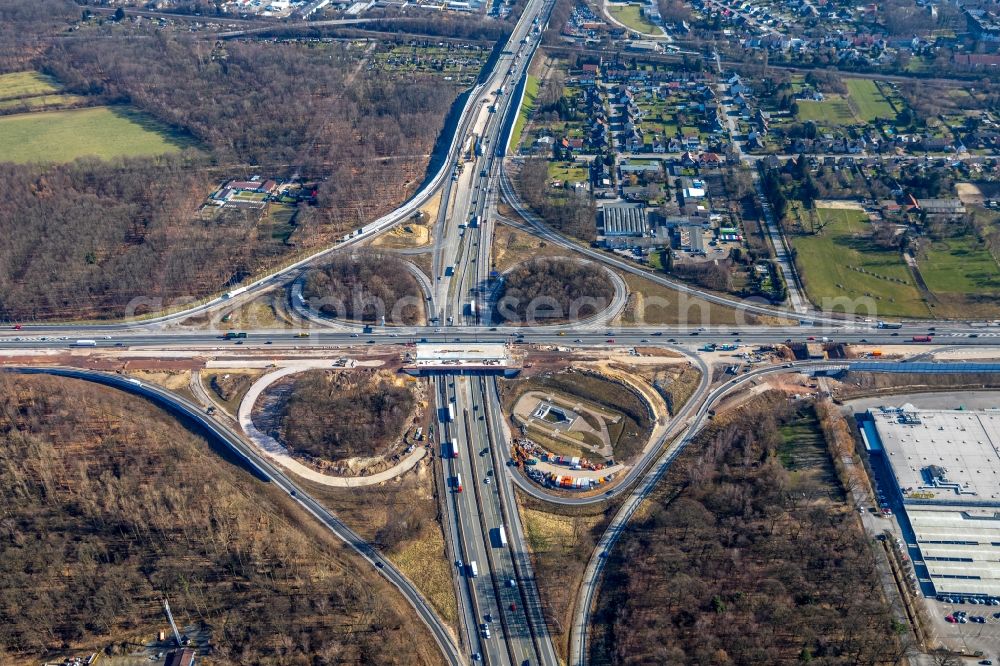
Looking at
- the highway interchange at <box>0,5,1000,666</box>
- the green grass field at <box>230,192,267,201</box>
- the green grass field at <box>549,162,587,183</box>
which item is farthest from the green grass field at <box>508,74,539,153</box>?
the green grass field at <box>230,192,267,201</box>

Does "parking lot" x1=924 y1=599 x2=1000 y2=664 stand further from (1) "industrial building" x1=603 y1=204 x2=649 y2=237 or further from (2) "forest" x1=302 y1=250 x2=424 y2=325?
(2) "forest" x1=302 y1=250 x2=424 y2=325

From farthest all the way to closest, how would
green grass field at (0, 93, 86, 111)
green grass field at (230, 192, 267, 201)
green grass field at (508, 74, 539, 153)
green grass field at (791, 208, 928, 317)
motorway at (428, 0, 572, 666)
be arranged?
green grass field at (0, 93, 86, 111) < green grass field at (508, 74, 539, 153) < green grass field at (230, 192, 267, 201) < green grass field at (791, 208, 928, 317) < motorway at (428, 0, 572, 666)

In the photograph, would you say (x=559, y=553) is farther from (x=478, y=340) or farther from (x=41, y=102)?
(x=41, y=102)

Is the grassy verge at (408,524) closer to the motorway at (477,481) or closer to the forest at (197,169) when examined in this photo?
the motorway at (477,481)

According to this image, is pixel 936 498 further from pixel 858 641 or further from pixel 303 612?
pixel 303 612

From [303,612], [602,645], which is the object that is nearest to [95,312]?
[303,612]

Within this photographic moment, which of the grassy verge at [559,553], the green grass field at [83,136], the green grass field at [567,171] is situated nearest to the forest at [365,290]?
the grassy verge at [559,553]
